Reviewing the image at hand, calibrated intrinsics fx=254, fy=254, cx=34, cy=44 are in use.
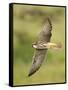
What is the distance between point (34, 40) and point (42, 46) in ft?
0.27

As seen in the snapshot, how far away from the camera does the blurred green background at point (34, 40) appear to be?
1.86 m

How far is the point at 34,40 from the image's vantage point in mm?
1918

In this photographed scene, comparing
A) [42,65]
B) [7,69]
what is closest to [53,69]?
[42,65]

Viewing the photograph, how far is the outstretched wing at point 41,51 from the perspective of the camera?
6.30 ft

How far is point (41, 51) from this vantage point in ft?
6.40

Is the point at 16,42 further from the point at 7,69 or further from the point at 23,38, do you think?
the point at 7,69

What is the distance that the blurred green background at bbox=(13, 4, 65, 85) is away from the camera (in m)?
1.86

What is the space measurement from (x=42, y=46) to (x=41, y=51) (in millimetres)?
39

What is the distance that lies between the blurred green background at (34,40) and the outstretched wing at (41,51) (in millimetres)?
27

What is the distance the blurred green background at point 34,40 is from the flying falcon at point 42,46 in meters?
0.03

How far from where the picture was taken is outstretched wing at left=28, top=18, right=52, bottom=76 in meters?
1.92

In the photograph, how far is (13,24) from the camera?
186 cm

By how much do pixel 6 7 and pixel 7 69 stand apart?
0.46 meters

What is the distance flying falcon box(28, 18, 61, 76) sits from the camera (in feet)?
6.31
